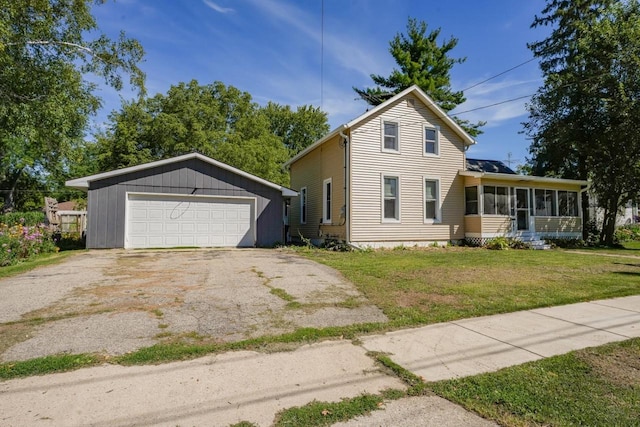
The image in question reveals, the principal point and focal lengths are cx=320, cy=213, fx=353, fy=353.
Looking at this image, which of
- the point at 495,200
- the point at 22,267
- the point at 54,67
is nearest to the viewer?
the point at 22,267

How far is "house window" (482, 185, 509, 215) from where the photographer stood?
51.1ft

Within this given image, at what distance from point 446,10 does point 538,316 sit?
11.9 meters

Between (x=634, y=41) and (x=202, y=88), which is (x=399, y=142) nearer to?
(x=634, y=41)

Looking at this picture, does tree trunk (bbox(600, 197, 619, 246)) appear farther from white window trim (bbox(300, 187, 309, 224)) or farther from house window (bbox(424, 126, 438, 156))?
white window trim (bbox(300, 187, 309, 224))

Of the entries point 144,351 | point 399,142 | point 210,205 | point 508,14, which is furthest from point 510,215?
point 144,351

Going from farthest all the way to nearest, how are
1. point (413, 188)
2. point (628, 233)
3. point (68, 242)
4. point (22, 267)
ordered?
point (628, 233), point (413, 188), point (68, 242), point (22, 267)

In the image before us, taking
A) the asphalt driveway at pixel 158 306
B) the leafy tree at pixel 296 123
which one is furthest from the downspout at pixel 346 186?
the leafy tree at pixel 296 123

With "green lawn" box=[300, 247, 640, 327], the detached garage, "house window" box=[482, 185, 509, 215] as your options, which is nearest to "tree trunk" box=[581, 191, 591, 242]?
"house window" box=[482, 185, 509, 215]

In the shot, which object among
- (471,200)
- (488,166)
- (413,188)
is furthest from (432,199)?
(488,166)

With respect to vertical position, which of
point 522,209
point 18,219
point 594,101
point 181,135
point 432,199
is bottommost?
point 18,219

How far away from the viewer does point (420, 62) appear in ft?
87.2

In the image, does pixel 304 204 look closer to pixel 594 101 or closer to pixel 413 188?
pixel 413 188

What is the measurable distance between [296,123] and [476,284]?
37208 millimetres

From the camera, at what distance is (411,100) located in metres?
15.2
